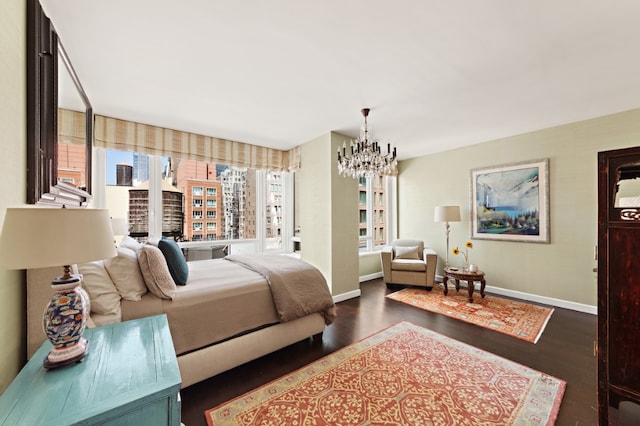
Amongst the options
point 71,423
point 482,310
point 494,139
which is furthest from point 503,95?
point 71,423

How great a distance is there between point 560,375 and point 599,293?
1.19 meters

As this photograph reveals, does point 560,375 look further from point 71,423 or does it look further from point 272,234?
point 272,234

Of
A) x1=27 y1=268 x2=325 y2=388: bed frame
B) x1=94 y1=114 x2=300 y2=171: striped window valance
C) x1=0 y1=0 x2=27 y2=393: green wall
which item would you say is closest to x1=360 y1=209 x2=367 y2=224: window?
x1=94 y1=114 x2=300 y2=171: striped window valance

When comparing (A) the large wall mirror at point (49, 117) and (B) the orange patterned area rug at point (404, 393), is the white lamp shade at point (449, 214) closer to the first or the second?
(B) the orange patterned area rug at point (404, 393)

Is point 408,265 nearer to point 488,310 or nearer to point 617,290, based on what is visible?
point 488,310

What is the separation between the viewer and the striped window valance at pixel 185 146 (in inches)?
119

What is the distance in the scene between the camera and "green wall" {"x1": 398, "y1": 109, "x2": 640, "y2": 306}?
126 inches

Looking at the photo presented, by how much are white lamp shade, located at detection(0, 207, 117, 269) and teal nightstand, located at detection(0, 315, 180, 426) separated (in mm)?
486

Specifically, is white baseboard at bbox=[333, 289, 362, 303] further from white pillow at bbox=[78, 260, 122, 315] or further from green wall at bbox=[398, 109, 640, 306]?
white pillow at bbox=[78, 260, 122, 315]

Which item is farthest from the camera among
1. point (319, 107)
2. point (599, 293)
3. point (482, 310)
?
point (482, 310)

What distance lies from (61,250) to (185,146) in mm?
2952

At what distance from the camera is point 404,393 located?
182 cm

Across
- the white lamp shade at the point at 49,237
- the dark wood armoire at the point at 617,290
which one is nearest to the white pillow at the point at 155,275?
the white lamp shade at the point at 49,237

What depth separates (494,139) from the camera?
407cm
